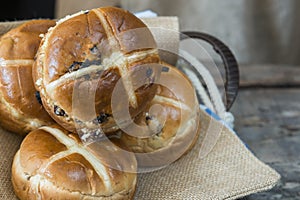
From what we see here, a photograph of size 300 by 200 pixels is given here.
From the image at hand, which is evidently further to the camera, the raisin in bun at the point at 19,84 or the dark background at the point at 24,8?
the dark background at the point at 24,8

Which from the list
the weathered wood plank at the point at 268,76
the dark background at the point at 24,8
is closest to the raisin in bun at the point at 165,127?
the weathered wood plank at the point at 268,76

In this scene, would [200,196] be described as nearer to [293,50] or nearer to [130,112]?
[130,112]

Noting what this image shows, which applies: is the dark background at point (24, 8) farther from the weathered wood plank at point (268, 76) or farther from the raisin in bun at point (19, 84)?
the raisin in bun at point (19, 84)

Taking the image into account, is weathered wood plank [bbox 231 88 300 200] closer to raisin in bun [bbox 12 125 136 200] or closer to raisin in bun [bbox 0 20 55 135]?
raisin in bun [bbox 12 125 136 200]

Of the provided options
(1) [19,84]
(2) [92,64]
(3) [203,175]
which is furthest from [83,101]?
(3) [203,175]

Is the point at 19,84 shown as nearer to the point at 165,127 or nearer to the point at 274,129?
the point at 165,127

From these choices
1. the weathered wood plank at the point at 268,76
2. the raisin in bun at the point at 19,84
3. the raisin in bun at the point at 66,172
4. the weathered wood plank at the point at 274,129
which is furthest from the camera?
the weathered wood plank at the point at 268,76
